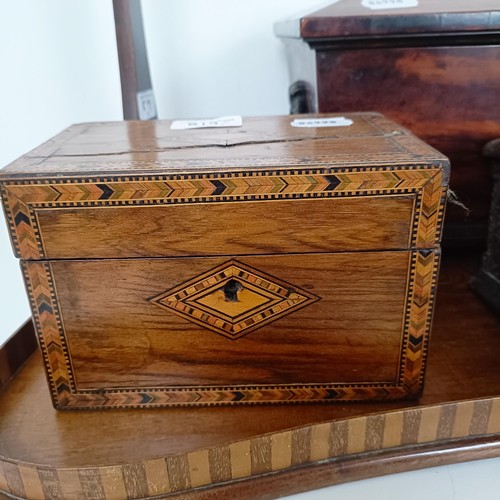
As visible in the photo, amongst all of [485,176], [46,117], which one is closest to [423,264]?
[485,176]

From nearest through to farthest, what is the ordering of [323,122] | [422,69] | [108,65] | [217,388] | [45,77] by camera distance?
[217,388] < [323,122] < [422,69] < [45,77] < [108,65]

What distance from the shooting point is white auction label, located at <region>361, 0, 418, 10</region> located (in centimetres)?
94

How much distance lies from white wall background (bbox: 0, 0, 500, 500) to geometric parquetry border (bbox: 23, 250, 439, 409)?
14.1 inches

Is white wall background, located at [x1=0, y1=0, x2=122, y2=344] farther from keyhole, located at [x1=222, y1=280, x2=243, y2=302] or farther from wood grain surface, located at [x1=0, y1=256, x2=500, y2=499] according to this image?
keyhole, located at [x1=222, y1=280, x2=243, y2=302]

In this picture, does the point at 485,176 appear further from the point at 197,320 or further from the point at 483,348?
the point at 197,320

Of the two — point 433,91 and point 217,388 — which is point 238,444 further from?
point 433,91

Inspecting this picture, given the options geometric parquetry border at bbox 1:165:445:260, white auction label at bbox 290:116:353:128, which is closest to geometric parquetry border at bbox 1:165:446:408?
geometric parquetry border at bbox 1:165:445:260

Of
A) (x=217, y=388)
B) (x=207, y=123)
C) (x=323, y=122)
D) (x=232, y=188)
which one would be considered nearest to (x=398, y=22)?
(x=323, y=122)

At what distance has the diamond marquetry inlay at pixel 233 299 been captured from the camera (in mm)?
648

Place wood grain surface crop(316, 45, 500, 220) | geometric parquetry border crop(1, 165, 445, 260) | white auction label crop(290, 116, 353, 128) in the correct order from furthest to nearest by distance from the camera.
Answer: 1. wood grain surface crop(316, 45, 500, 220)
2. white auction label crop(290, 116, 353, 128)
3. geometric parquetry border crop(1, 165, 445, 260)

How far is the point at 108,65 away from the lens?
133 cm

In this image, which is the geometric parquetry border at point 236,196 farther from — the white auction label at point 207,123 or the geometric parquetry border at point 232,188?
the white auction label at point 207,123

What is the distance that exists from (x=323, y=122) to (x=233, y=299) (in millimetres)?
332

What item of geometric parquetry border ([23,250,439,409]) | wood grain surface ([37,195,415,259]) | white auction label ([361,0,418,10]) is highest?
white auction label ([361,0,418,10])
